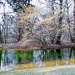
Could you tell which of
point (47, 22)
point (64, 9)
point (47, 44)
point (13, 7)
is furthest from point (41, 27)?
point (13, 7)

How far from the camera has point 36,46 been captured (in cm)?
1591

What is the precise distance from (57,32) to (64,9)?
3.11 meters

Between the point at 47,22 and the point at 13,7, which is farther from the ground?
the point at 13,7

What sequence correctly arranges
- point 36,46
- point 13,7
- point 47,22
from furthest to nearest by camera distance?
point 13,7 → point 36,46 → point 47,22

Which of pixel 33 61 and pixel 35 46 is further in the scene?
pixel 35 46

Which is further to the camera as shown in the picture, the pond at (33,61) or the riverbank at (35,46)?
the riverbank at (35,46)

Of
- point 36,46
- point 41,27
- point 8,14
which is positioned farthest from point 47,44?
point 8,14

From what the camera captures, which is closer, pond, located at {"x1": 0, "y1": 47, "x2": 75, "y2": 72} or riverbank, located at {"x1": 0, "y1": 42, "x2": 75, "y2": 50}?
pond, located at {"x1": 0, "y1": 47, "x2": 75, "y2": 72}

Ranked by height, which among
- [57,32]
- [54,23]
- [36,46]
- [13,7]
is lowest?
[36,46]

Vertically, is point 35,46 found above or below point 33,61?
above

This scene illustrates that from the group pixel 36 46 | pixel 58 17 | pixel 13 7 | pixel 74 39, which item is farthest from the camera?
pixel 13 7

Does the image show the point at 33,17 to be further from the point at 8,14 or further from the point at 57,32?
the point at 8,14

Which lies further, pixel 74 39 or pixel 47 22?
pixel 74 39

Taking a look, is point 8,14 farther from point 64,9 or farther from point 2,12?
point 64,9
